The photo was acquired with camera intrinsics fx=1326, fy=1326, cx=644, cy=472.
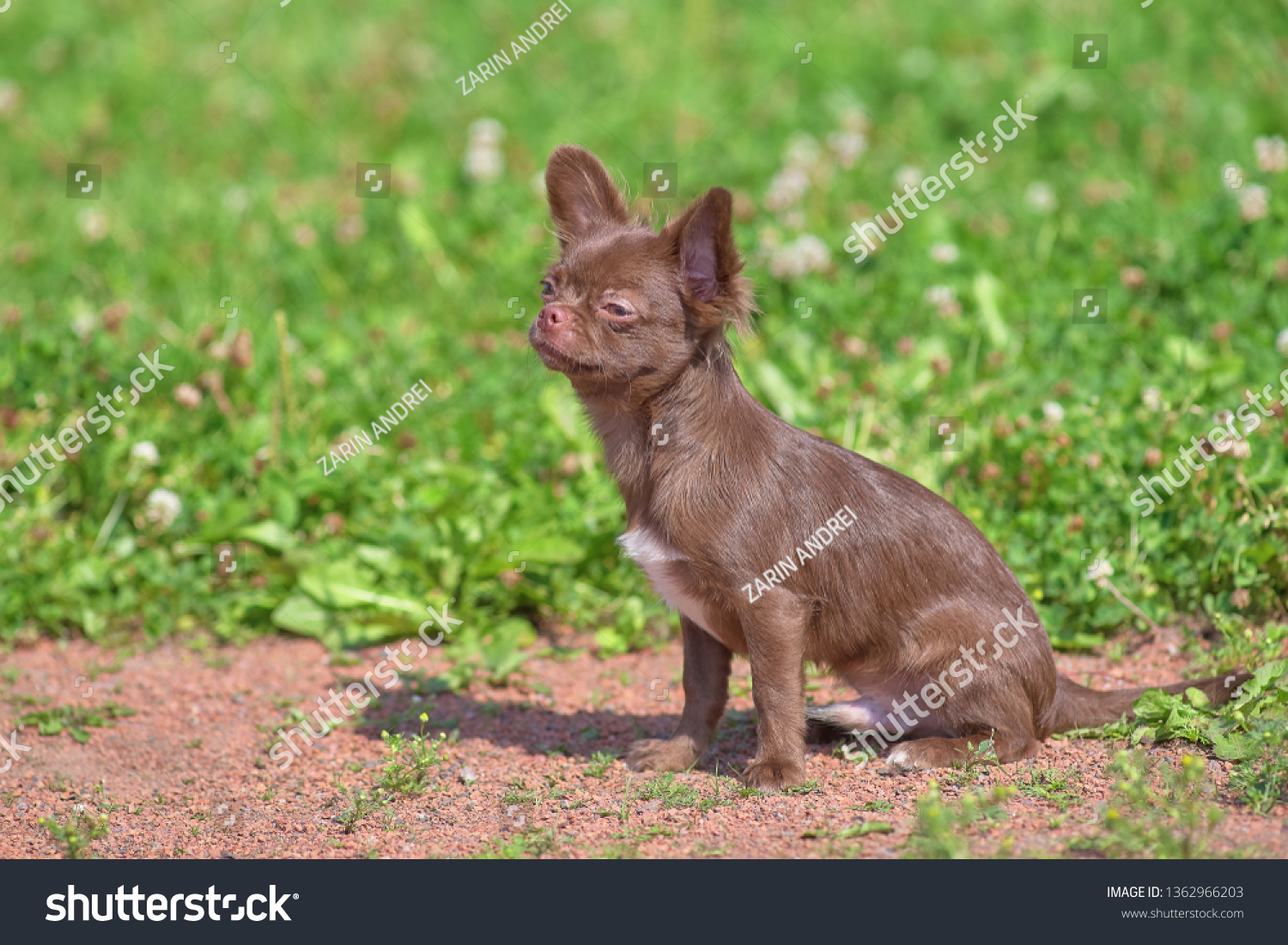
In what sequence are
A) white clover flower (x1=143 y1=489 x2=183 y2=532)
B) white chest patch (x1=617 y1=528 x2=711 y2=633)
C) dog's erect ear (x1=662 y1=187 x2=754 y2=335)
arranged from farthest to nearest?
white clover flower (x1=143 y1=489 x2=183 y2=532) → white chest patch (x1=617 y1=528 x2=711 y2=633) → dog's erect ear (x1=662 y1=187 x2=754 y2=335)

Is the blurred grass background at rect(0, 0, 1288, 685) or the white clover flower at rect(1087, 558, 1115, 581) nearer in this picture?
the white clover flower at rect(1087, 558, 1115, 581)

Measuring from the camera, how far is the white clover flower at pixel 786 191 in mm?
8094

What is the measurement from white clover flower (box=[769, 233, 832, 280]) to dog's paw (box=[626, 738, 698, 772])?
3598 mm

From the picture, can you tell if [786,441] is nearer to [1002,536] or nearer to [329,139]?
[1002,536]

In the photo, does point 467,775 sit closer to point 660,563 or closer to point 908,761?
point 660,563

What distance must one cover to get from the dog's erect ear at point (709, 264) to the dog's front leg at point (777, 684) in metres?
0.91

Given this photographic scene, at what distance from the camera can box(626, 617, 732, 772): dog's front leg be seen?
4.57 metres

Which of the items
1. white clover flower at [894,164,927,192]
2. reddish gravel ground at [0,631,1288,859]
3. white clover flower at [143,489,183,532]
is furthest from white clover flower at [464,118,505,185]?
reddish gravel ground at [0,631,1288,859]

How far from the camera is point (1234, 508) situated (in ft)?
17.8

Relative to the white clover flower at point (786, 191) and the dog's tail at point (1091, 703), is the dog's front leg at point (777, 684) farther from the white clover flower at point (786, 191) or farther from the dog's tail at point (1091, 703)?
the white clover flower at point (786, 191)

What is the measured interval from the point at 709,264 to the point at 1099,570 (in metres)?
2.21

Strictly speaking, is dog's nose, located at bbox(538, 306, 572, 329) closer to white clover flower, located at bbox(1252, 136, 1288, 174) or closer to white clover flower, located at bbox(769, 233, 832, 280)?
white clover flower, located at bbox(769, 233, 832, 280)

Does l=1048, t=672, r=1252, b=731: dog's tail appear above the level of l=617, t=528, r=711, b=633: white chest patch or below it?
below

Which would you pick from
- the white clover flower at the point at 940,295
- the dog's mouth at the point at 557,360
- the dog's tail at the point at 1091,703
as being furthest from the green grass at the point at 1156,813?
the white clover flower at the point at 940,295
